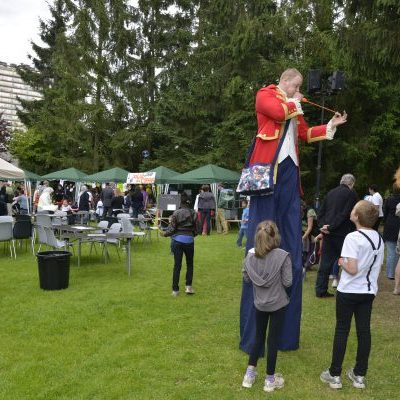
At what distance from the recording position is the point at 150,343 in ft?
16.4

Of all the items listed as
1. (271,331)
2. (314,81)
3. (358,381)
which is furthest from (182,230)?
(314,81)

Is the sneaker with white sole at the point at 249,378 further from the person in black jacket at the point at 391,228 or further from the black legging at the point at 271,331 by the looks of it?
the person in black jacket at the point at 391,228

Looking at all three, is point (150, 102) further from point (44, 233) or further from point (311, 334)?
point (311, 334)

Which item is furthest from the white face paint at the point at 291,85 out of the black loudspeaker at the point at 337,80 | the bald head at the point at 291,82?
the black loudspeaker at the point at 337,80

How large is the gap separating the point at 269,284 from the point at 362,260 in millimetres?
759

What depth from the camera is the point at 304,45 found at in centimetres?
1878

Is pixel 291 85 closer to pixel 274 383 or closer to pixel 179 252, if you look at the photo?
pixel 274 383

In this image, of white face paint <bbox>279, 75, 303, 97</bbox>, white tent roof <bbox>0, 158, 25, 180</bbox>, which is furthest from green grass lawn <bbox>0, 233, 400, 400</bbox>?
white tent roof <bbox>0, 158, 25, 180</bbox>

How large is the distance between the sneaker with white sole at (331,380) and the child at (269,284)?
41 centimetres

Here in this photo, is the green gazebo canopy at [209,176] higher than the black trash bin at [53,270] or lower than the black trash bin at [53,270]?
higher

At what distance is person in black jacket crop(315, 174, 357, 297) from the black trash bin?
158 inches

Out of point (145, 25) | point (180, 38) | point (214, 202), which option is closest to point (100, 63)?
point (145, 25)

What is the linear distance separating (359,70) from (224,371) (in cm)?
829

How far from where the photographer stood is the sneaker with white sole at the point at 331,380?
3.90 metres
